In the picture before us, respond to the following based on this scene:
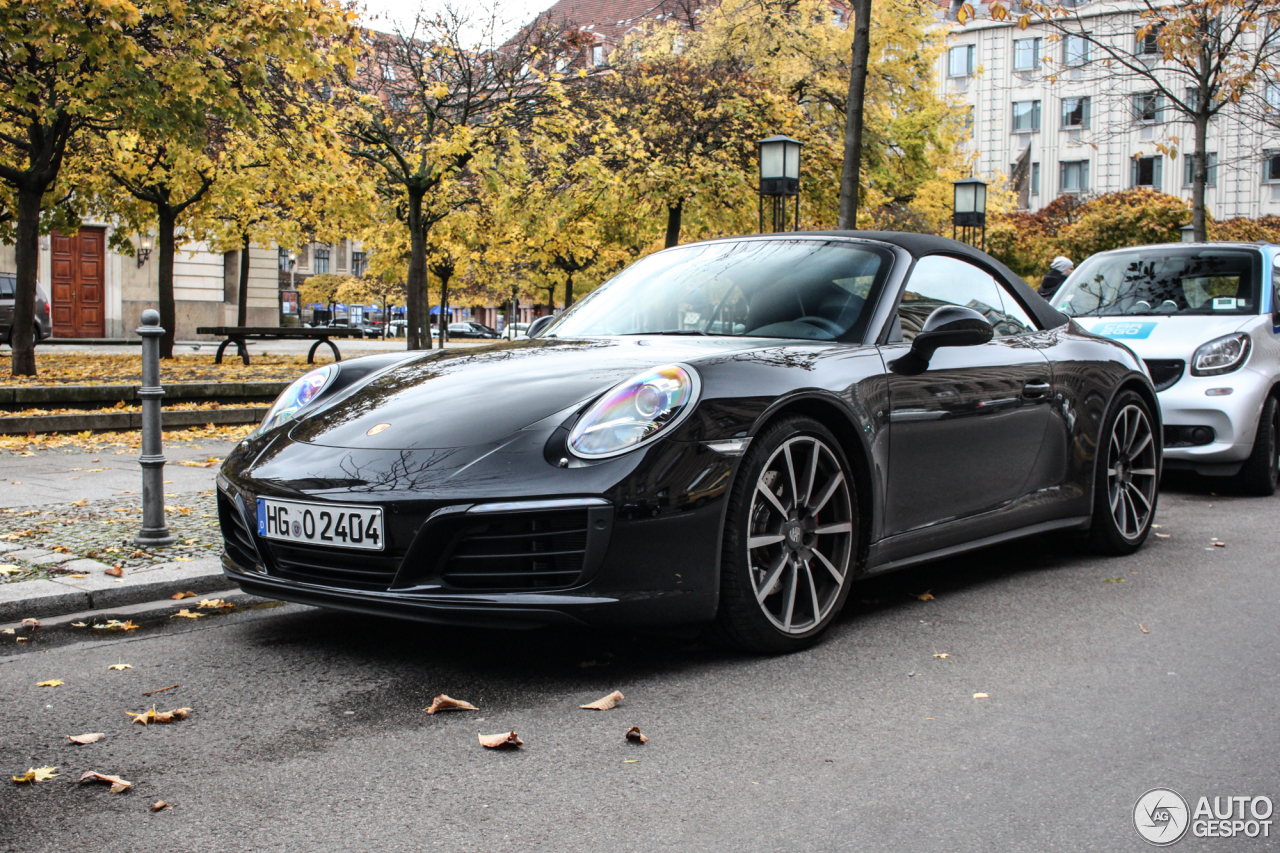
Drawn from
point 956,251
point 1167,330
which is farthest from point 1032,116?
point 956,251

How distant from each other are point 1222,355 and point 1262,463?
2.36ft

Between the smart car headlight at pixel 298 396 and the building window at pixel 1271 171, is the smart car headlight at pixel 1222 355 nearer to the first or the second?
the smart car headlight at pixel 298 396

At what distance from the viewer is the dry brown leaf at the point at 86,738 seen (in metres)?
3.13

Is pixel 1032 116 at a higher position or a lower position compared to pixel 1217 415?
higher

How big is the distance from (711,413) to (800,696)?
845 millimetres

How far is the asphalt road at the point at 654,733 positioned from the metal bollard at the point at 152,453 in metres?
1.04

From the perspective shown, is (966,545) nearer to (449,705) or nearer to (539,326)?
(539,326)

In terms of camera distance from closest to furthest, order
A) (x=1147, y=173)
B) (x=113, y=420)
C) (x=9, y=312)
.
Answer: (x=113, y=420) < (x=9, y=312) < (x=1147, y=173)

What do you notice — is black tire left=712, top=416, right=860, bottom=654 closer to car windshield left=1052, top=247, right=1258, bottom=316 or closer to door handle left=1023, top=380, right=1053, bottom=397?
door handle left=1023, top=380, right=1053, bottom=397

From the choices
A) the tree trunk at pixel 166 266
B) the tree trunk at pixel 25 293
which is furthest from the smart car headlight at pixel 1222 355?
the tree trunk at pixel 166 266

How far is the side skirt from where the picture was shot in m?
4.37

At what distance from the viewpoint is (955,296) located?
5039 mm

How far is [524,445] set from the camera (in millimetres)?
3615
